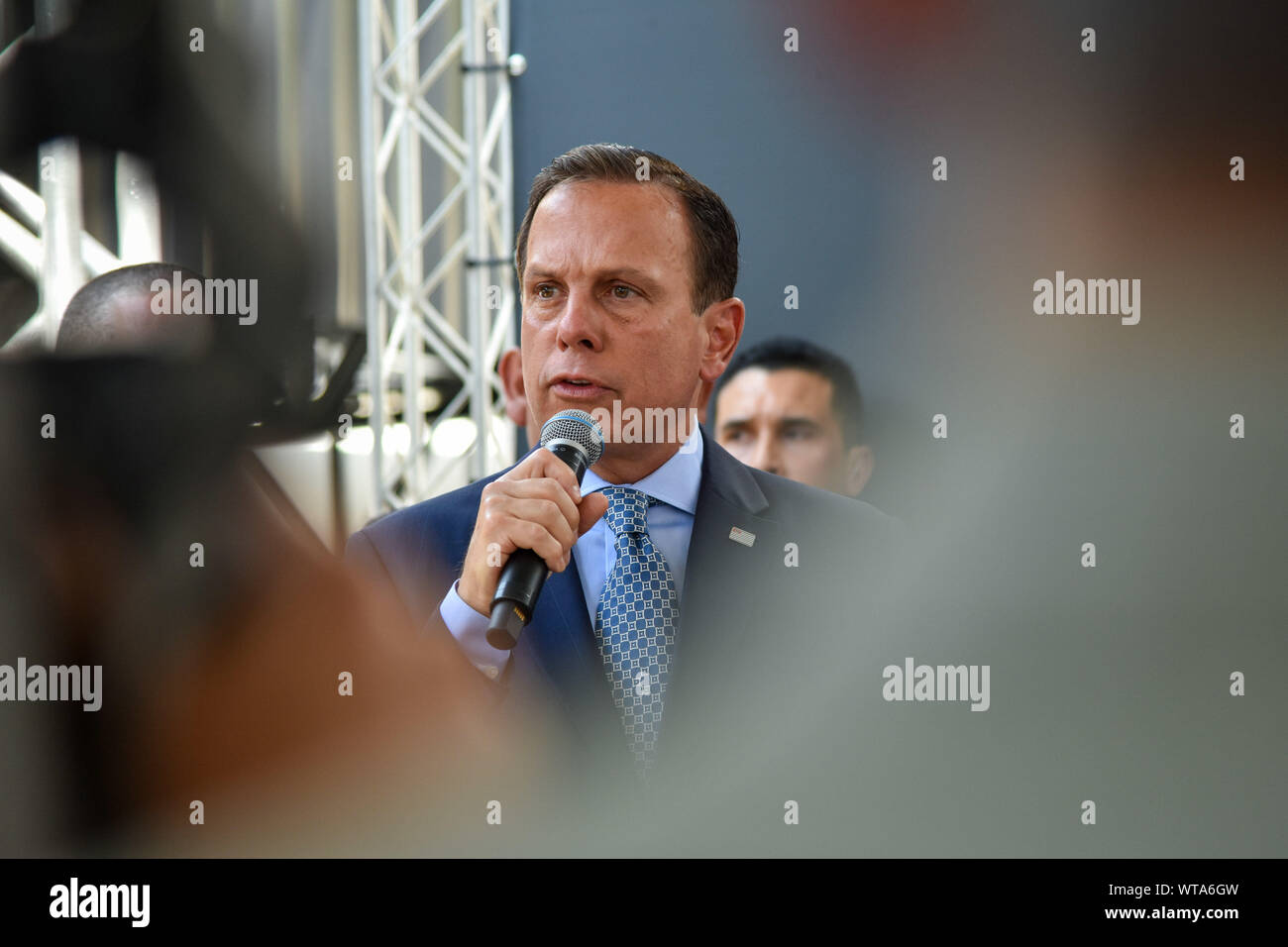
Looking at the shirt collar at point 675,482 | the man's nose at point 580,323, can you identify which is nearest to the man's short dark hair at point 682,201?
the man's nose at point 580,323

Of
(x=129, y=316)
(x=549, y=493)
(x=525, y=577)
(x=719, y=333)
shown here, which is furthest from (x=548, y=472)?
(x=129, y=316)

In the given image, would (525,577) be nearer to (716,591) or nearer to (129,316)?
(716,591)

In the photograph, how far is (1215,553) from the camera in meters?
1.87

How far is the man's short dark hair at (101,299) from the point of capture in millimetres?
1945

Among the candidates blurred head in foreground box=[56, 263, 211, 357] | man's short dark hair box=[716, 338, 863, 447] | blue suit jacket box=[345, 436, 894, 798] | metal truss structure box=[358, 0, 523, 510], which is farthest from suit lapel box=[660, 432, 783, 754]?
blurred head in foreground box=[56, 263, 211, 357]

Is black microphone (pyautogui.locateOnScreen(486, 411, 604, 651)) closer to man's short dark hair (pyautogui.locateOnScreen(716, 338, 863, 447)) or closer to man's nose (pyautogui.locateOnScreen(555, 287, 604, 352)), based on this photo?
man's nose (pyautogui.locateOnScreen(555, 287, 604, 352))

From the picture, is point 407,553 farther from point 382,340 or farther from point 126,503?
point 382,340

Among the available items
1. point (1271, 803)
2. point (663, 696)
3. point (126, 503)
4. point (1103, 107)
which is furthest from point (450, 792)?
point (1103, 107)

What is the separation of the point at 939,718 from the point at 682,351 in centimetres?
75

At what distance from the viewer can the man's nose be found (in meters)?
1.72

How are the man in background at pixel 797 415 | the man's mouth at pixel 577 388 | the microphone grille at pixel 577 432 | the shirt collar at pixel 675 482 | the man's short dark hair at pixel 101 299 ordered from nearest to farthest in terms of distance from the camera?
the microphone grille at pixel 577 432 < the man's mouth at pixel 577 388 < the shirt collar at pixel 675 482 < the man's short dark hair at pixel 101 299 < the man in background at pixel 797 415

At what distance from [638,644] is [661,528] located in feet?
0.66

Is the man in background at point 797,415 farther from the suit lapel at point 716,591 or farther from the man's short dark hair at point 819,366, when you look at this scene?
the suit lapel at point 716,591

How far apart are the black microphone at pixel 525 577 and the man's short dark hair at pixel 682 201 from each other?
38 centimetres
